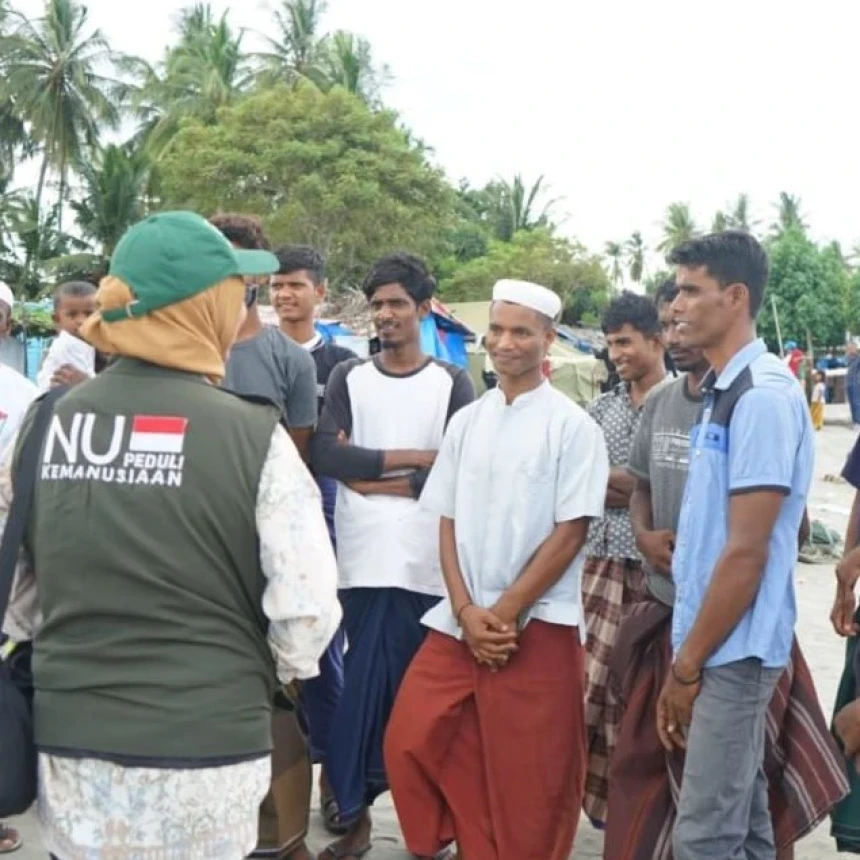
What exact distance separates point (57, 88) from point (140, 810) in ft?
130

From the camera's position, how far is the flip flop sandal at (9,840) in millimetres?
3848

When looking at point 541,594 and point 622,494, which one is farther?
point 622,494

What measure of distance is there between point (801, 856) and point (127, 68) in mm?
40577

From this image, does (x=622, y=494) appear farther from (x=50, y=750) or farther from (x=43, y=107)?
(x=43, y=107)

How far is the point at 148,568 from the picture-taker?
2.10 meters

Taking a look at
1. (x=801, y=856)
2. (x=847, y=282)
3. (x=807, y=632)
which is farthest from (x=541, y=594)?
(x=847, y=282)

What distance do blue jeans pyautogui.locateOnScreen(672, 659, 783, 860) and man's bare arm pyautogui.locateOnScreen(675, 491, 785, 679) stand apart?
120 mm

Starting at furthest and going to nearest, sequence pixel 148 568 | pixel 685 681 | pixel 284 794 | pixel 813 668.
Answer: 1. pixel 813 668
2. pixel 284 794
3. pixel 685 681
4. pixel 148 568

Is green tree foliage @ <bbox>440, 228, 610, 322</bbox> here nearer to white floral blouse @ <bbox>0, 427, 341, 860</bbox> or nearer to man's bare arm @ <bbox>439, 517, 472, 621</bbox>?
man's bare arm @ <bbox>439, 517, 472, 621</bbox>

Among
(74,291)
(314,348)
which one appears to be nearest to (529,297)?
(314,348)

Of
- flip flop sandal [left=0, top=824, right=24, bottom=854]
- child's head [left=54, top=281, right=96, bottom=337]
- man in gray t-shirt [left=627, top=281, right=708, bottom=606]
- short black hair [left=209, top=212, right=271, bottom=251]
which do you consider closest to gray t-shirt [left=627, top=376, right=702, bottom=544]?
man in gray t-shirt [left=627, top=281, right=708, bottom=606]

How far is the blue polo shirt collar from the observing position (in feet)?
9.36

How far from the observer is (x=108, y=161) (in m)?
34.8

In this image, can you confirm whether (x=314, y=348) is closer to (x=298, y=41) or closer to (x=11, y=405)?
(x=11, y=405)
